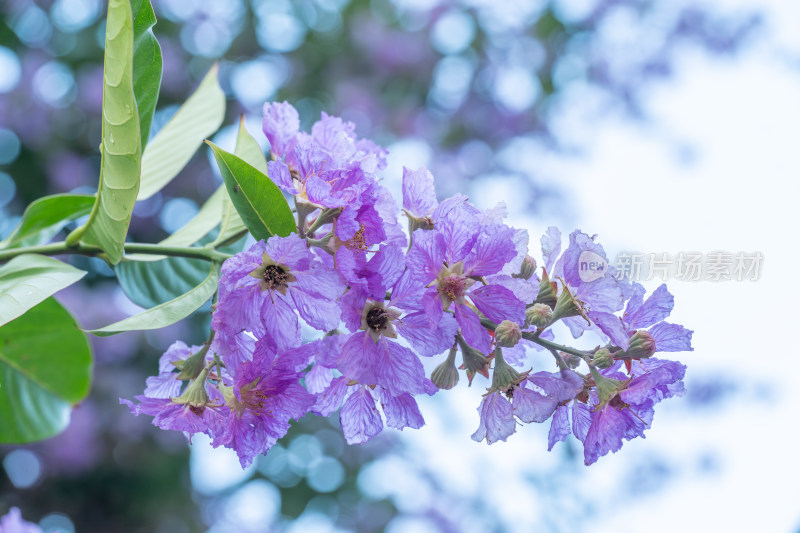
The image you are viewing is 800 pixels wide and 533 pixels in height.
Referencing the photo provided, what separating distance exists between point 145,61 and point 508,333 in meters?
0.41

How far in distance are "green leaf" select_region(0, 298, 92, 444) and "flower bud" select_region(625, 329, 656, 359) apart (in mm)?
593

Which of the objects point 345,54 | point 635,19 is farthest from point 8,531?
point 635,19

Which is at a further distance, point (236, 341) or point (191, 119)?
point (191, 119)

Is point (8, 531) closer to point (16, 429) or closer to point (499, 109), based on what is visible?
point (16, 429)

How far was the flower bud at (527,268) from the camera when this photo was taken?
0.61 metres

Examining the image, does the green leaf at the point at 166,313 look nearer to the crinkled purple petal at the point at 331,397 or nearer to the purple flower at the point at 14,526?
the crinkled purple petal at the point at 331,397

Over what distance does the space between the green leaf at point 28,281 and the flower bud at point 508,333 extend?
0.37 metres

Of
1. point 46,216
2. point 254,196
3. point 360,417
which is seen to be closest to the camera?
point 254,196

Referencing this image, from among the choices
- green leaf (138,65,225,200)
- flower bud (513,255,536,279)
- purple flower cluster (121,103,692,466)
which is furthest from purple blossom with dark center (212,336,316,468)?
green leaf (138,65,225,200)

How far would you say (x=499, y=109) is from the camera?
3.19 metres

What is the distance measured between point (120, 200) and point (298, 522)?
7.71 feet

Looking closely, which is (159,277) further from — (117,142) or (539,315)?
(539,315)

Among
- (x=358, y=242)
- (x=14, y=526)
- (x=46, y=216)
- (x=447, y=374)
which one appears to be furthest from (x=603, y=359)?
(x=14, y=526)

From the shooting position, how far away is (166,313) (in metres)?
0.58
